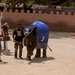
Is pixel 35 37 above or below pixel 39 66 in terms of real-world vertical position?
above

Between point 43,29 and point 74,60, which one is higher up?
point 43,29

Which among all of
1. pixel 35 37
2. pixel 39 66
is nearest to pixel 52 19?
pixel 35 37

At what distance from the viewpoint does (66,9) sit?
24.0m

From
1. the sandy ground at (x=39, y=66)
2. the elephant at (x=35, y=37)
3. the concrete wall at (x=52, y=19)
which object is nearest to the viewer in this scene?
the sandy ground at (x=39, y=66)

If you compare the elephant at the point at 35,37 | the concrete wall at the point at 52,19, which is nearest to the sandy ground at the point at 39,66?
the elephant at the point at 35,37

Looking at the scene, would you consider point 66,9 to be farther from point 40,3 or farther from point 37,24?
point 37,24

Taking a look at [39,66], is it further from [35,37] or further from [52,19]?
[52,19]

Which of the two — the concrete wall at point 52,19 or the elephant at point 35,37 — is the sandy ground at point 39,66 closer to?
the elephant at point 35,37

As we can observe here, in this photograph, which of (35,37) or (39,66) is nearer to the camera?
(39,66)

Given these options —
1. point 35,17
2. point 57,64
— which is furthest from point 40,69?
point 35,17

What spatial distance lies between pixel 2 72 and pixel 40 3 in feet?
64.4

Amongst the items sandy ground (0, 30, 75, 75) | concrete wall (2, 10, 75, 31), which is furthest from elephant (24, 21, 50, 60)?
concrete wall (2, 10, 75, 31)

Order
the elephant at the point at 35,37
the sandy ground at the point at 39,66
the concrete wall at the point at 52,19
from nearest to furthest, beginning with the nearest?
the sandy ground at the point at 39,66
the elephant at the point at 35,37
the concrete wall at the point at 52,19

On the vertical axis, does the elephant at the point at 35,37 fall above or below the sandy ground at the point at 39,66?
above
